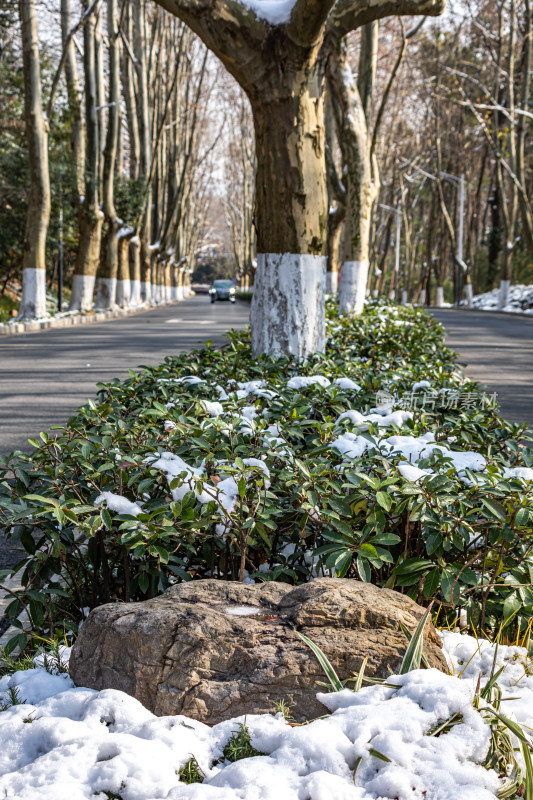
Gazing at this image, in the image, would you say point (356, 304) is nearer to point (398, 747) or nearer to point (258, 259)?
point (258, 259)

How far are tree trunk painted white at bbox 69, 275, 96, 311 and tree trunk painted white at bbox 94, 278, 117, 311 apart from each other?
3.01 meters

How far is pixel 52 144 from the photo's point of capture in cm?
2842

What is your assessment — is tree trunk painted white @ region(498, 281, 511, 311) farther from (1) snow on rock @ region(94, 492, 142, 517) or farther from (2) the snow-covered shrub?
(1) snow on rock @ region(94, 492, 142, 517)

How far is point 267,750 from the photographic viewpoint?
86.2 inches

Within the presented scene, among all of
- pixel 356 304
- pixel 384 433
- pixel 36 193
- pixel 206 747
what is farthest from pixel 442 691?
pixel 36 193

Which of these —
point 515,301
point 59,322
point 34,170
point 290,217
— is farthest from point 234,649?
point 515,301

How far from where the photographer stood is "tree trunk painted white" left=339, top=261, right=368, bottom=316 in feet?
47.6

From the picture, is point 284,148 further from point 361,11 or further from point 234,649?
point 234,649

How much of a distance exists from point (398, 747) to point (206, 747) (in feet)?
1.76

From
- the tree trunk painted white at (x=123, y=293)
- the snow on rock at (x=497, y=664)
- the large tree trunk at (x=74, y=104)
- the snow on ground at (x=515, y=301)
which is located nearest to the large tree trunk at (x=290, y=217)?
the snow on rock at (x=497, y=664)

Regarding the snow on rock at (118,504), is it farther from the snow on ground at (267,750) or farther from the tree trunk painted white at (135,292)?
the tree trunk painted white at (135,292)

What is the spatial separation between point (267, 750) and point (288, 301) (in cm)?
518

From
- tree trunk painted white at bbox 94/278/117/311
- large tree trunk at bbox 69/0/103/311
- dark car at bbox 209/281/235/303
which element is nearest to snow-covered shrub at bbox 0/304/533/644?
large tree trunk at bbox 69/0/103/311

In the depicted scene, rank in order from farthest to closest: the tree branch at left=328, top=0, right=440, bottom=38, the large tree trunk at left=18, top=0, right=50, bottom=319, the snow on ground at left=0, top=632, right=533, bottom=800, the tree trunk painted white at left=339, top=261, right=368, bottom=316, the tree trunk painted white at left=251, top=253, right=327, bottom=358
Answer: the large tree trunk at left=18, top=0, right=50, bottom=319 < the tree trunk painted white at left=339, top=261, right=368, bottom=316 < the tree branch at left=328, top=0, right=440, bottom=38 < the tree trunk painted white at left=251, top=253, right=327, bottom=358 < the snow on ground at left=0, top=632, right=533, bottom=800
